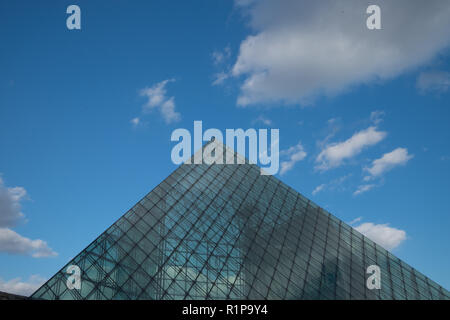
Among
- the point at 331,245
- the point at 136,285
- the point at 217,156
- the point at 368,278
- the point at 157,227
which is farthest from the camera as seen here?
the point at 217,156

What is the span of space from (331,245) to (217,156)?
37.9 ft

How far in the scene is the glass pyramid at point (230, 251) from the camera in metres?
16.8

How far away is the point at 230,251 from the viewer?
20984 millimetres

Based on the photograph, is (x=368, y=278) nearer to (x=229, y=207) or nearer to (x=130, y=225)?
(x=229, y=207)

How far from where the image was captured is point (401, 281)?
989 inches

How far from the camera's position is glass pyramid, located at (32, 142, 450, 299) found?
1677cm

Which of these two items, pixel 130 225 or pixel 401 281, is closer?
pixel 130 225

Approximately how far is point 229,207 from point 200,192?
231 cm
